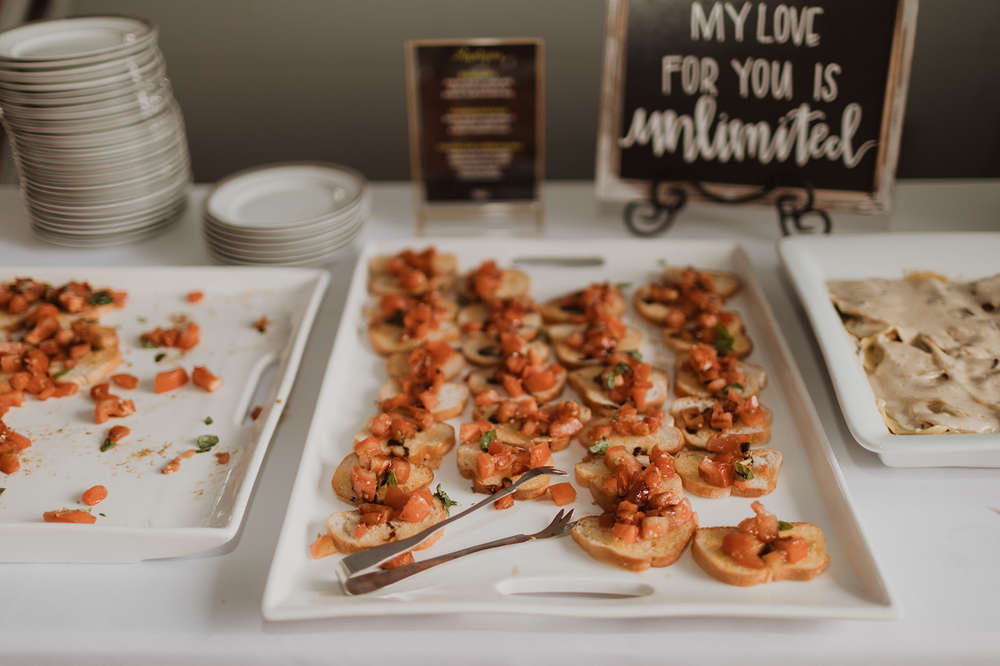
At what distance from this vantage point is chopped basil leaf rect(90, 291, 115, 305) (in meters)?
2.05

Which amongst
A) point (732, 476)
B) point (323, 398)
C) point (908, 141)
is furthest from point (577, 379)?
point (908, 141)

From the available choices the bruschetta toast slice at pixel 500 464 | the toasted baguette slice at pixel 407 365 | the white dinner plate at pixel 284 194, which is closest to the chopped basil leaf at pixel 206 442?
the toasted baguette slice at pixel 407 365

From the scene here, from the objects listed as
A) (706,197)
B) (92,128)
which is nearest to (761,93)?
(706,197)

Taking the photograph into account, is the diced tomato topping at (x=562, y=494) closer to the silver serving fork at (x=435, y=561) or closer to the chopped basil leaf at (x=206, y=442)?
the silver serving fork at (x=435, y=561)

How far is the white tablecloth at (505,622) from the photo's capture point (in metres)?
1.27

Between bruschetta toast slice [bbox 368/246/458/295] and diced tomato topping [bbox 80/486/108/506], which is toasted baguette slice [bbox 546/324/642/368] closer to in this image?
bruschetta toast slice [bbox 368/246/458/295]

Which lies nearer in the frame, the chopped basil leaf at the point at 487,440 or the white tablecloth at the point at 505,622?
the white tablecloth at the point at 505,622

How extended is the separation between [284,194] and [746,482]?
1603mm

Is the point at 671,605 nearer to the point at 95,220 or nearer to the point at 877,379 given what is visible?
the point at 877,379

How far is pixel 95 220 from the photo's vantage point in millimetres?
2275

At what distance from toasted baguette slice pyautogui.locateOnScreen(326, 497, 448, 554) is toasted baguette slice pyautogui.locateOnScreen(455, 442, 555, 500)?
0.10 m

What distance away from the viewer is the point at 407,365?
1.87 metres

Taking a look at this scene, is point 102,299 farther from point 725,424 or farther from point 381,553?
point 725,424

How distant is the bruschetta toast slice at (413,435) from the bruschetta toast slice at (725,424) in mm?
496
